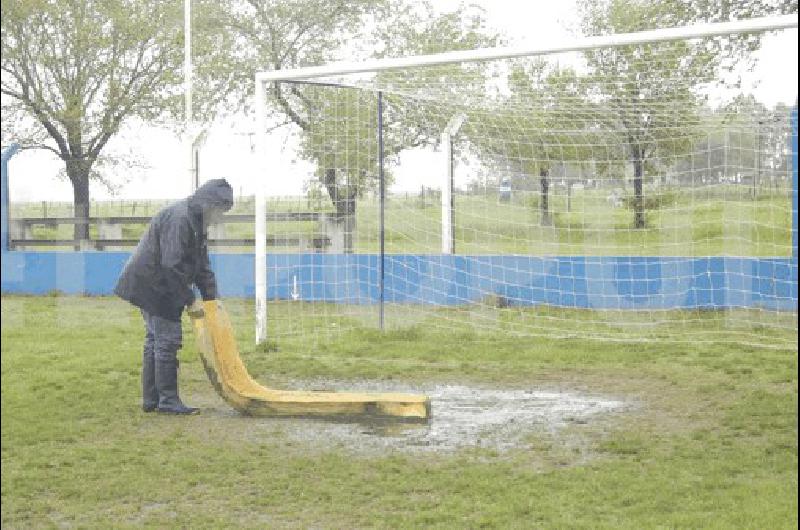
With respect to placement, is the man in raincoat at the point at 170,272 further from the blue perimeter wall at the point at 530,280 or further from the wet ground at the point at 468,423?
the blue perimeter wall at the point at 530,280

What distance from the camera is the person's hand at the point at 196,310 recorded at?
24.9 feet

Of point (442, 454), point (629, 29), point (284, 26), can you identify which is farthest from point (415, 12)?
point (442, 454)

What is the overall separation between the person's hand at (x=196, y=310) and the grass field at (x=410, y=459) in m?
0.70

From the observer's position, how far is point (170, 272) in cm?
744

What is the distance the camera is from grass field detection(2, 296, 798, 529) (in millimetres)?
4977

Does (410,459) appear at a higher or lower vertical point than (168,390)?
lower

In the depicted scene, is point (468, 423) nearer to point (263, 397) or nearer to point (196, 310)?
point (263, 397)

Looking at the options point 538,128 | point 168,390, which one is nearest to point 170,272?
point 168,390

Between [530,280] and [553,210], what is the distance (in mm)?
1575

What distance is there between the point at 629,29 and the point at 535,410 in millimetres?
10456

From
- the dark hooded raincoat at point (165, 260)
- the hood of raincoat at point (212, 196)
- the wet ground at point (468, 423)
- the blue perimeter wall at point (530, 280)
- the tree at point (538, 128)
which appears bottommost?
the wet ground at point (468, 423)

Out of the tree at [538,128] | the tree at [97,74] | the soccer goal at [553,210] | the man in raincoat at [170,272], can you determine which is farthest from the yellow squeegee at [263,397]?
the tree at [97,74]

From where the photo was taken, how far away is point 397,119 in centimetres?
1520

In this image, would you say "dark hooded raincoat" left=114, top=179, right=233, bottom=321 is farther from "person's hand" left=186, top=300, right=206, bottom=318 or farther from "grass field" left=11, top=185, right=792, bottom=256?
"grass field" left=11, top=185, right=792, bottom=256
